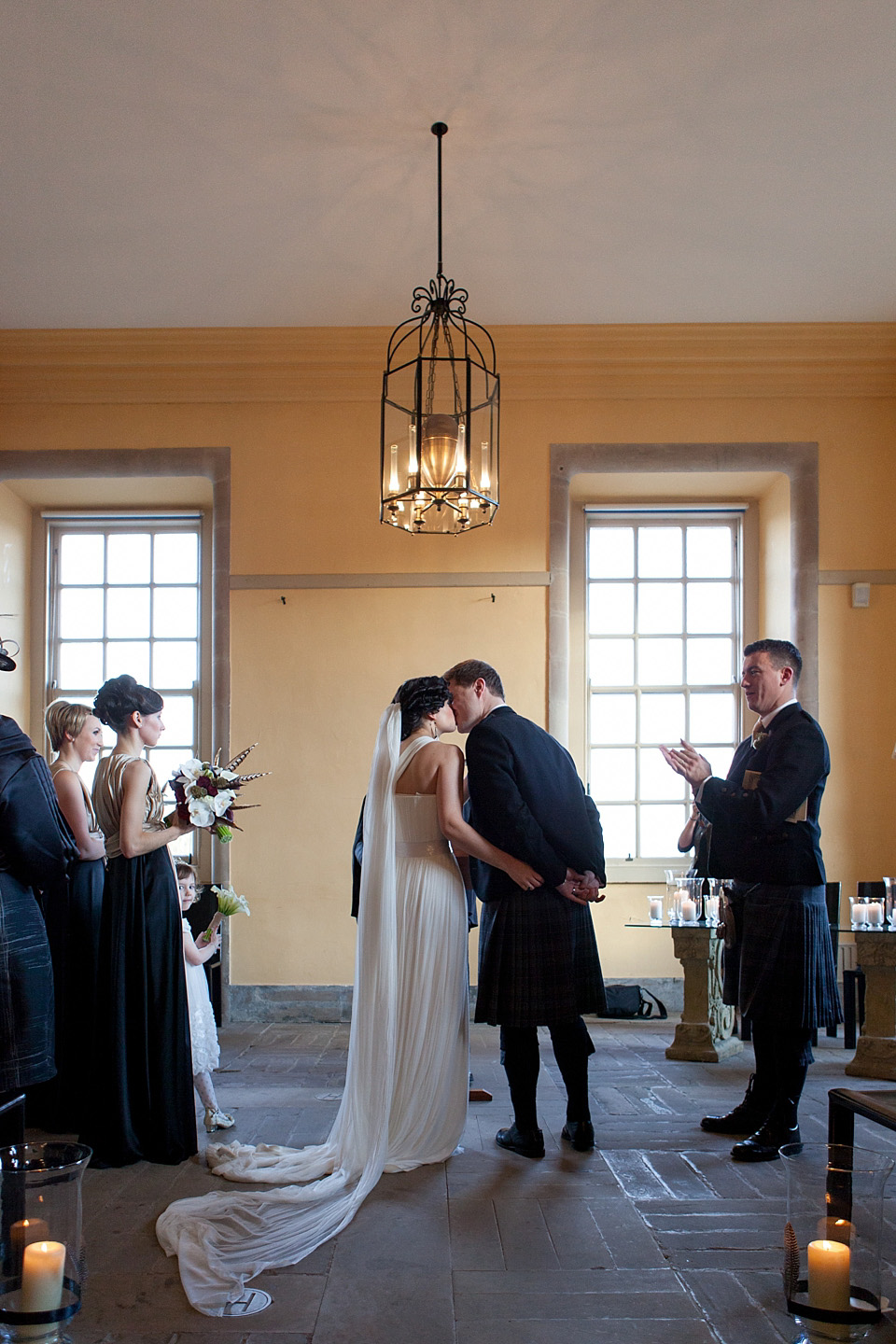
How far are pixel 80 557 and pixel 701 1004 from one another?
4.86m

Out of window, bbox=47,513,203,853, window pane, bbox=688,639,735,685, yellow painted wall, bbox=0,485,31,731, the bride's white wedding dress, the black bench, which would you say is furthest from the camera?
window, bbox=47,513,203,853

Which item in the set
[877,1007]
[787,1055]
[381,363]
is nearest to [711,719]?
[877,1007]

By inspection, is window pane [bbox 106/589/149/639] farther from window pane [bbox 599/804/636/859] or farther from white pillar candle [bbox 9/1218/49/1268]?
white pillar candle [bbox 9/1218/49/1268]

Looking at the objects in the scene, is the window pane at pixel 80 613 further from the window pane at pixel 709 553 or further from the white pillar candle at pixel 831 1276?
the white pillar candle at pixel 831 1276

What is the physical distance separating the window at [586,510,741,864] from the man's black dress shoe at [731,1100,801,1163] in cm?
312

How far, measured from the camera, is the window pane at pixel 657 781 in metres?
6.73

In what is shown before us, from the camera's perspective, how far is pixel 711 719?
6.81m

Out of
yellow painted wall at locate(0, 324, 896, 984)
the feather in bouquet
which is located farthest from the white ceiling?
the feather in bouquet

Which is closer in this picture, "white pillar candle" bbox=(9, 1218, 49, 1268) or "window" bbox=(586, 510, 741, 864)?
"white pillar candle" bbox=(9, 1218, 49, 1268)

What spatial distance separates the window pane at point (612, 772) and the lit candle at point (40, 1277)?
5.03 meters

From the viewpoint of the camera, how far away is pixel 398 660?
20.6 ft

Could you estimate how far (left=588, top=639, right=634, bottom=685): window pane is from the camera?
683 centimetres

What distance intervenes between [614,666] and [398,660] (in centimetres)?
151

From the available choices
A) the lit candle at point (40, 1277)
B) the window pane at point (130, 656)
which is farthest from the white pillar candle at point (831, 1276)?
the window pane at point (130, 656)
